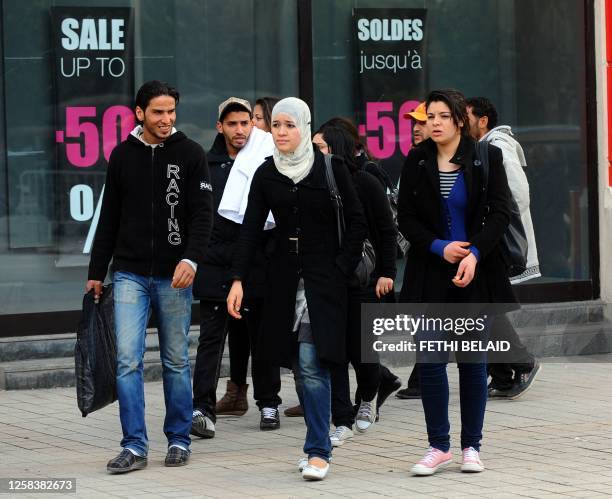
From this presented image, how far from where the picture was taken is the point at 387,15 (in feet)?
40.2

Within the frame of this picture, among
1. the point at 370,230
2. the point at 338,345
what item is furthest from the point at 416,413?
the point at 338,345

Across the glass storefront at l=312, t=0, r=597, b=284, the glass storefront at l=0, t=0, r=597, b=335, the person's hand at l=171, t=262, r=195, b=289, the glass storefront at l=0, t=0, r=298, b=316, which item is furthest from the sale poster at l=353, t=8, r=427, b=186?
the person's hand at l=171, t=262, r=195, b=289

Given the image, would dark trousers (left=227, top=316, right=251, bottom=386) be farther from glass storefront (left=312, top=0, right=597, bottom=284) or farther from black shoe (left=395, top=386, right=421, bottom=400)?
glass storefront (left=312, top=0, right=597, bottom=284)

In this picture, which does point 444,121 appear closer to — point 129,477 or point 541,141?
point 129,477

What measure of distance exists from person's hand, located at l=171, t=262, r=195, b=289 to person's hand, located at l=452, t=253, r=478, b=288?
4.40 ft

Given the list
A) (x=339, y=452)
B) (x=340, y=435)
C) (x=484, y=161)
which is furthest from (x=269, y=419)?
(x=484, y=161)

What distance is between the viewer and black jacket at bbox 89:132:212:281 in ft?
24.6

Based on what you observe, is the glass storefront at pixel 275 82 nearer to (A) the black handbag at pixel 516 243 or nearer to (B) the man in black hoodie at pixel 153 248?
(A) the black handbag at pixel 516 243

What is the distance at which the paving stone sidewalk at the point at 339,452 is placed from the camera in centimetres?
692

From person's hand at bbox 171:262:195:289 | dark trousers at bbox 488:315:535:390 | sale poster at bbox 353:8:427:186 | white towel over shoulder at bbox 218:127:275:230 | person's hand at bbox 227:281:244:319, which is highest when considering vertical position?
sale poster at bbox 353:8:427:186

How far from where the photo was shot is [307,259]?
23.8 feet

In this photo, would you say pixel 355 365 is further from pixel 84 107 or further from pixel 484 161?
pixel 84 107

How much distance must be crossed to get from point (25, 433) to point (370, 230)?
2.33 m

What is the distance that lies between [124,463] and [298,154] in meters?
1.73
